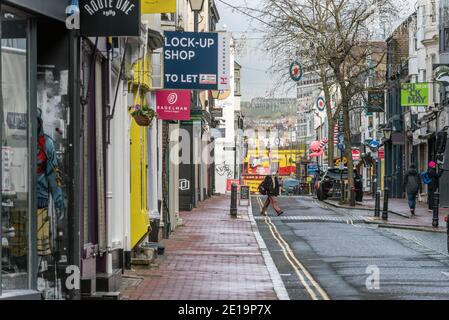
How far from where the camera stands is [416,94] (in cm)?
4147

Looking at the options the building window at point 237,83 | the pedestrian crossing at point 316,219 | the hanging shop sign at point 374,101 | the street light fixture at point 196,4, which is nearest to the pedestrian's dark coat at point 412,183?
the pedestrian crossing at point 316,219

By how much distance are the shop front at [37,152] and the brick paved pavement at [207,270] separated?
87.1 inches

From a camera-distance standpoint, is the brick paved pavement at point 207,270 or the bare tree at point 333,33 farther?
the bare tree at point 333,33

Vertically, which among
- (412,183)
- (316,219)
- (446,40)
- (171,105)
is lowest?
(316,219)

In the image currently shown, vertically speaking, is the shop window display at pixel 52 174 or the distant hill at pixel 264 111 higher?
the distant hill at pixel 264 111

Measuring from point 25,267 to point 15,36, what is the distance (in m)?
2.31

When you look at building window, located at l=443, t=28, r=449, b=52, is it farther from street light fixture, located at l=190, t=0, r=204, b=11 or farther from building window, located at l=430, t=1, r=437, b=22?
street light fixture, located at l=190, t=0, r=204, b=11

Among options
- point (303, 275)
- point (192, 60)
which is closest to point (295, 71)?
point (192, 60)

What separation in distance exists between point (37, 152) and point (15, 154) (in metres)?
0.62

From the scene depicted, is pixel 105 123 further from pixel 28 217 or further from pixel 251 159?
pixel 251 159

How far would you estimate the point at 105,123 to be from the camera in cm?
1229

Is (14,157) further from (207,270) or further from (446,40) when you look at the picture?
(446,40)

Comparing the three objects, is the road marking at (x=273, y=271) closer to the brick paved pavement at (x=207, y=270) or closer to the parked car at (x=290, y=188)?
the brick paved pavement at (x=207, y=270)

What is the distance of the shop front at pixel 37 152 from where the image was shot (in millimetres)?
8828
